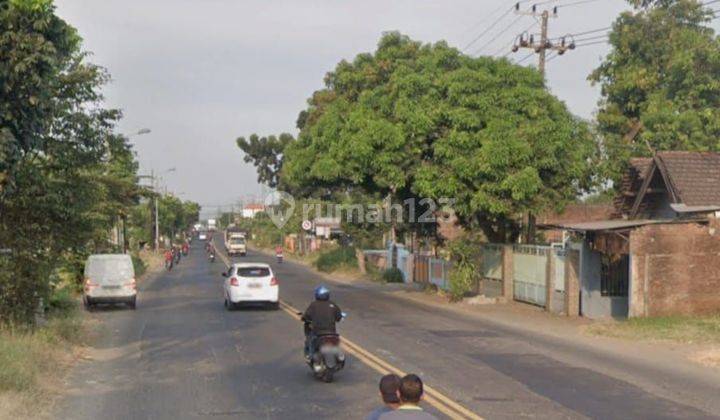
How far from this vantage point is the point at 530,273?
95.2ft

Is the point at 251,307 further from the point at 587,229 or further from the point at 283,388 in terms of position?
the point at 283,388

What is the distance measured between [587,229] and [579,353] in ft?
20.5

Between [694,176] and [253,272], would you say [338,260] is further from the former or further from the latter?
[694,176]

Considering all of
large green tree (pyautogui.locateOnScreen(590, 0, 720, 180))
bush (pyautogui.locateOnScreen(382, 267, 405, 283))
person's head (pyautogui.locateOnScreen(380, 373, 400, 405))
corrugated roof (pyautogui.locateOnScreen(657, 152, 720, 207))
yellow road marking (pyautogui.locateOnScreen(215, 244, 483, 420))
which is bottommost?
bush (pyautogui.locateOnScreen(382, 267, 405, 283))

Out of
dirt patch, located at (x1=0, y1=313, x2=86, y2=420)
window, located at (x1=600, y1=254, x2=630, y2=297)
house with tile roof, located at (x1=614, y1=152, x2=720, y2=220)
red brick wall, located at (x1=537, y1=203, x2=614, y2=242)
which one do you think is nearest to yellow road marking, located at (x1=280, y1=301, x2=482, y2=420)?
dirt patch, located at (x1=0, y1=313, x2=86, y2=420)

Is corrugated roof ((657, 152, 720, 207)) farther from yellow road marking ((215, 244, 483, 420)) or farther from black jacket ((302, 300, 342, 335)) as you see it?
black jacket ((302, 300, 342, 335))

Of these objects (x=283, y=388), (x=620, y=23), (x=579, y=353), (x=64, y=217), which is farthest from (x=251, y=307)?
(x=620, y=23)

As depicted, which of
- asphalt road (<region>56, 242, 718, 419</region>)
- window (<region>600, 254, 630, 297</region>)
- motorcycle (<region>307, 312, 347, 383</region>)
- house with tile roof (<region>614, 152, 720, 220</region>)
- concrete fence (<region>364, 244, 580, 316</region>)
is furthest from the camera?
concrete fence (<region>364, 244, 580, 316</region>)

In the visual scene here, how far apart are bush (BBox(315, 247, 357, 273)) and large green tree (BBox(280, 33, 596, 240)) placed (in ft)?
79.9

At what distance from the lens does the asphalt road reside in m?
11.6

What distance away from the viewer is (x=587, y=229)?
76.0 ft

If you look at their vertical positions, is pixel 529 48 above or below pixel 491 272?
above

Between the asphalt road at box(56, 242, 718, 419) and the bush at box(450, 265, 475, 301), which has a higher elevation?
the bush at box(450, 265, 475, 301)

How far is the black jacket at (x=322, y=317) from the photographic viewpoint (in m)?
14.2
